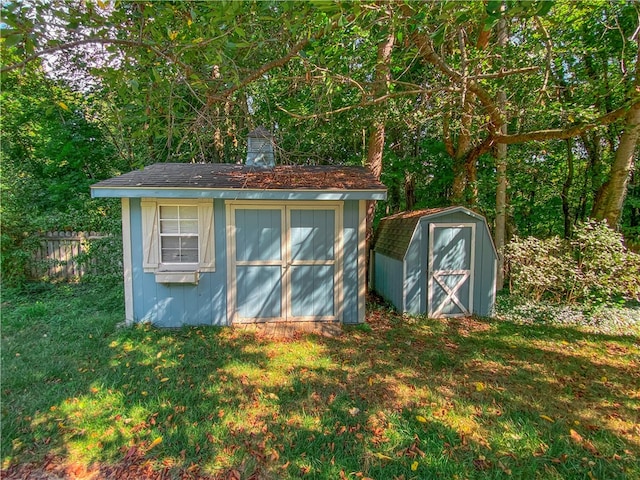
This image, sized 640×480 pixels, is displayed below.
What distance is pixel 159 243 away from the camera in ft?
15.5

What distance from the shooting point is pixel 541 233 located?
8.41 meters

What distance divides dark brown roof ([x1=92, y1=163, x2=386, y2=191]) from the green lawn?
2.21 meters

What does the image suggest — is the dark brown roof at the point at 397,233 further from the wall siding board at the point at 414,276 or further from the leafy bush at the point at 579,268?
the leafy bush at the point at 579,268

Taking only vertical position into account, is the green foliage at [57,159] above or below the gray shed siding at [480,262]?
above

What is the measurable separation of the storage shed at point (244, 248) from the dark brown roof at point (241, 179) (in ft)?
0.06

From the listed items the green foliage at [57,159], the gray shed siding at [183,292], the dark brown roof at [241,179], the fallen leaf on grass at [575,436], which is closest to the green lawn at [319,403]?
the fallen leaf on grass at [575,436]

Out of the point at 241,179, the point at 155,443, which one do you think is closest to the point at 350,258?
the point at 241,179

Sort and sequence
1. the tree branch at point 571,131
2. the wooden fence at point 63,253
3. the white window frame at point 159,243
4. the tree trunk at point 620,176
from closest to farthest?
1. the tree branch at point 571,131
2. the white window frame at point 159,243
3. the tree trunk at point 620,176
4. the wooden fence at point 63,253

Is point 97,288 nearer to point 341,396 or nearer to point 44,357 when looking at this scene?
point 44,357

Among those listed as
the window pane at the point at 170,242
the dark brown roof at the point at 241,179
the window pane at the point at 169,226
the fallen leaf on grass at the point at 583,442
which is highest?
the dark brown roof at the point at 241,179

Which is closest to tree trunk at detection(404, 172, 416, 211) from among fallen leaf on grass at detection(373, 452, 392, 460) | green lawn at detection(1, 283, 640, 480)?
green lawn at detection(1, 283, 640, 480)

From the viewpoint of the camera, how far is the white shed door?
5457mm

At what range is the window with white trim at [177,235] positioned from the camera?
4684mm

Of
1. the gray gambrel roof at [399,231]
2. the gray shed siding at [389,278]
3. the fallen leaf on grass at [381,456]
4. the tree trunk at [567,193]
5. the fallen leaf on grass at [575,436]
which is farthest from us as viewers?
the tree trunk at [567,193]
